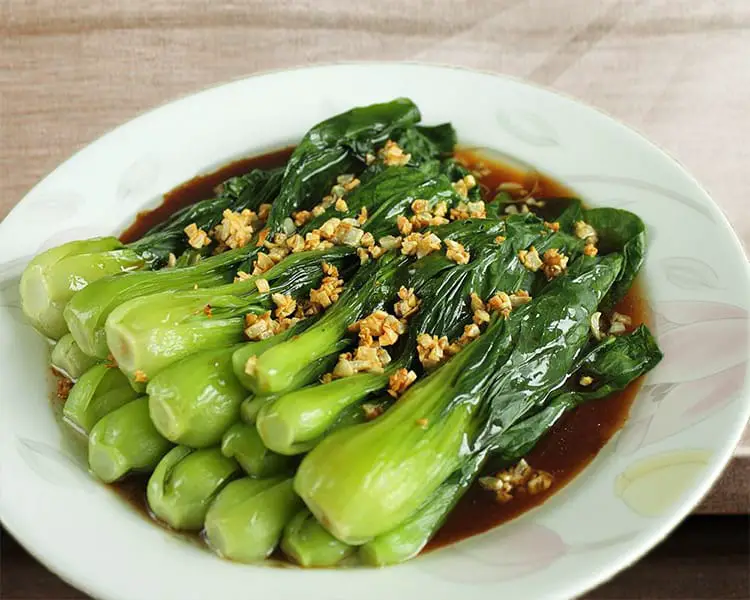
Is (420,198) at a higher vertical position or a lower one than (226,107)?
lower

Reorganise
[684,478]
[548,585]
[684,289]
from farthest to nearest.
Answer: [684,289]
[684,478]
[548,585]

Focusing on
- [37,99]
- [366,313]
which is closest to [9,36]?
[37,99]

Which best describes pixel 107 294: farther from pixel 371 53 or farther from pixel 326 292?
pixel 371 53

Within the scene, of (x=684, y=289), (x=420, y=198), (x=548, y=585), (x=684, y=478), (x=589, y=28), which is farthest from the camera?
(x=589, y=28)

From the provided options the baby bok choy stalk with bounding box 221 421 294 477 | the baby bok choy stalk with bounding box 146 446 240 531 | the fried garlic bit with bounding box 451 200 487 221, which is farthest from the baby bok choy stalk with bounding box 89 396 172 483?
the fried garlic bit with bounding box 451 200 487 221

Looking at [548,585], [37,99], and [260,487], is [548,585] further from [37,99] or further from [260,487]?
[37,99]

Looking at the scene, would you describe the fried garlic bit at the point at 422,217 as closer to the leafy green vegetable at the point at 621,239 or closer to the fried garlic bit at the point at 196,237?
the leafy green vegetable at the point at 621,239

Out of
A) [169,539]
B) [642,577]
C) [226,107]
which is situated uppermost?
[226,107]
